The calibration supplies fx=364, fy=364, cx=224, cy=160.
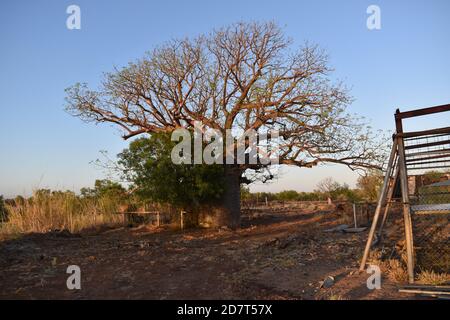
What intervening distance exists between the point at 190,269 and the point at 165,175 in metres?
6.48

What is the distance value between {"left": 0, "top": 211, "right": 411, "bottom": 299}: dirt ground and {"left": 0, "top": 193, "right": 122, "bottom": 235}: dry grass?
2.10 metres

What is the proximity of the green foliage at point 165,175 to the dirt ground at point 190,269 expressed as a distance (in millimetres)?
3046

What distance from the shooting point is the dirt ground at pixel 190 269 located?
4.84m

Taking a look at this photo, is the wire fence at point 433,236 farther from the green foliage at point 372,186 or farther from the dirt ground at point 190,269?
the green foliage at point 372,186

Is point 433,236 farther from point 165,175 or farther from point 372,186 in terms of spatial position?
point 372,186

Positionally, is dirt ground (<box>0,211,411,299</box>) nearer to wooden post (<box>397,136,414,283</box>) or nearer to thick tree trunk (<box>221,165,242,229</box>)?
wooden post (<box>397,136,414,283</box>)

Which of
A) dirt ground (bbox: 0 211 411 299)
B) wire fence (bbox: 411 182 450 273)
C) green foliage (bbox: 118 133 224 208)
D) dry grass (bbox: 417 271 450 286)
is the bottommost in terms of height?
dirt ground (bbox: 0 211 411 299)

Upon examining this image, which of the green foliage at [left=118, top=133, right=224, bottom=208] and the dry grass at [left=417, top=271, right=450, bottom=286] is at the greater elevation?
the green foliage at [left=118, top=133, right=224, bottom=208]

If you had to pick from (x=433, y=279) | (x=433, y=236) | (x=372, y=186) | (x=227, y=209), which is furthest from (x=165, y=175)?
(x=372, y=186)

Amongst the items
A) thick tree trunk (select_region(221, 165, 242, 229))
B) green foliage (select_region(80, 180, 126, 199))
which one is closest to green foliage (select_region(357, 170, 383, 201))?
thick tree trunk (select_region(221, 165, 242, 229))

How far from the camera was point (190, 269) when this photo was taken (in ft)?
20.8

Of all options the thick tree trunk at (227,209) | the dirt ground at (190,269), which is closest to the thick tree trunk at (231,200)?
the thick tree trunk at (227,209)

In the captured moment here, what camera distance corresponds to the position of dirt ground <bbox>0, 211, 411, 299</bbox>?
484 centimetres

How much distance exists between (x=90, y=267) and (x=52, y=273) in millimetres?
662
